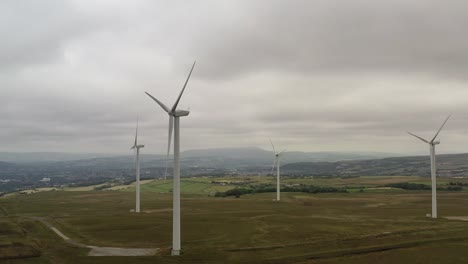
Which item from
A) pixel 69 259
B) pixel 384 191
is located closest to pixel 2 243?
pixel 69 259

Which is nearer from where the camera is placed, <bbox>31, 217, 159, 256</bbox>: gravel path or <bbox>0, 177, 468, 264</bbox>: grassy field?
<bbox>0, 177, 468, 264</bbox>: grassy field

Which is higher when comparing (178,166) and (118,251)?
(178,166)

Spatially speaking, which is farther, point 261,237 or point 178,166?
point 261,237

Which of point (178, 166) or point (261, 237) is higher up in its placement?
point (178, 166)

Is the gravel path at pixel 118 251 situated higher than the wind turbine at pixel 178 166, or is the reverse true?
the wind turbine at pixel 178 166

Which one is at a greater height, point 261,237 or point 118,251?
point 261,237

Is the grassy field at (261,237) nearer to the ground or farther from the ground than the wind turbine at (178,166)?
nearer to the ground

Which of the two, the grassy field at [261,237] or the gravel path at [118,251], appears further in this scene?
the gravel path at [118,251]

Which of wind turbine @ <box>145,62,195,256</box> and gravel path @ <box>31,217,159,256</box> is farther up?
wind turbine @ <box>145,62,195,256</box>

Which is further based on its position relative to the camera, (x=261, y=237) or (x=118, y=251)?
(x=261, y=237)

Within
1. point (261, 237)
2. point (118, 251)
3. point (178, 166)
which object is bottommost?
point (118, 251)

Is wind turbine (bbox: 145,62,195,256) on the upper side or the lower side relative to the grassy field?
upper
